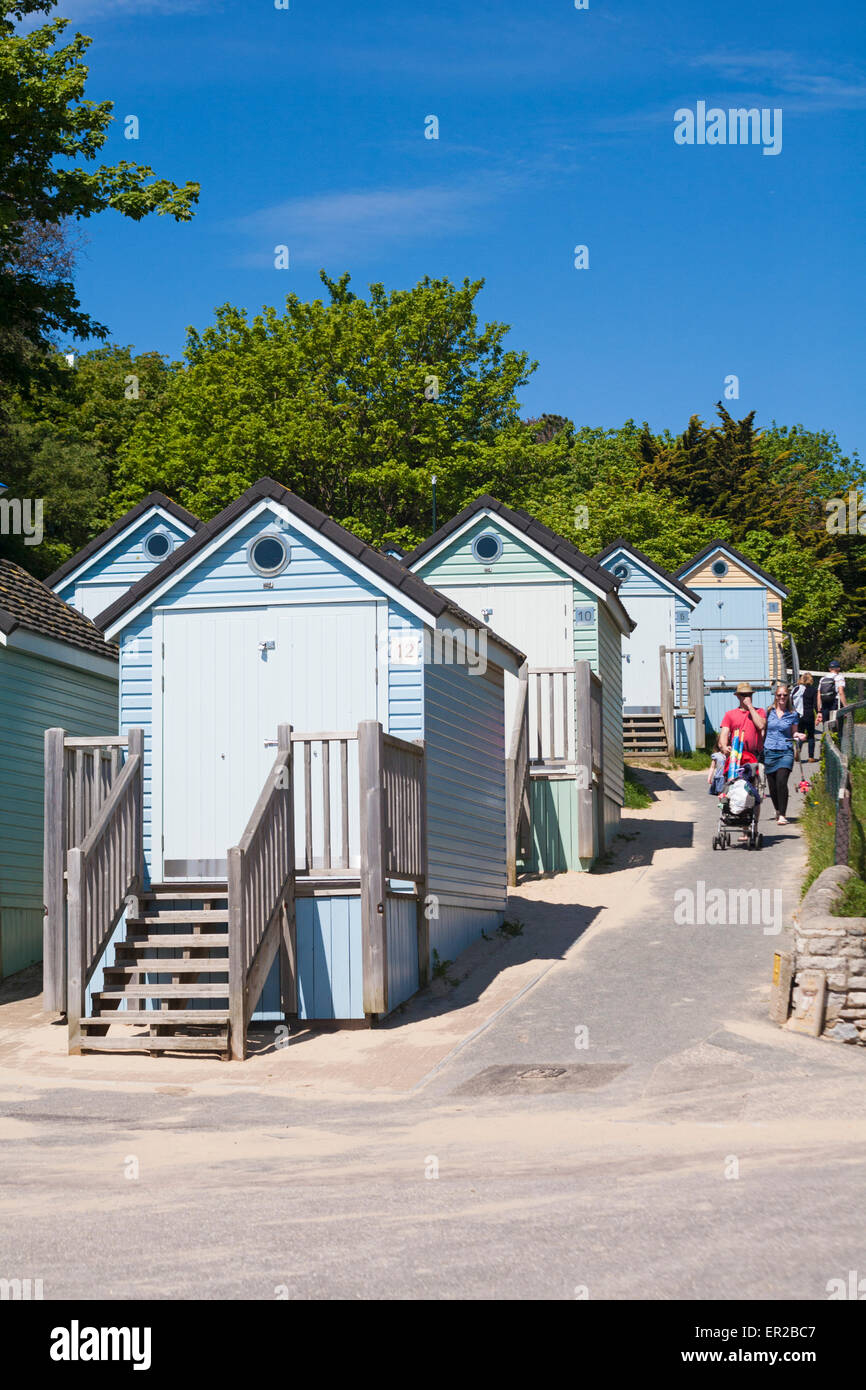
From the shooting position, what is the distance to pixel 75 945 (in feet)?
40.2

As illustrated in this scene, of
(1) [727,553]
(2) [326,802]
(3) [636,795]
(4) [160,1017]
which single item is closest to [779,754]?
(3) [636,795]

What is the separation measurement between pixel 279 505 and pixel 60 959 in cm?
467

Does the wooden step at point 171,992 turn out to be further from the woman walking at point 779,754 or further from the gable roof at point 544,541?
the woman walking at point 779,754

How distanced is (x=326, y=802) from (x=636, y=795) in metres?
12.8

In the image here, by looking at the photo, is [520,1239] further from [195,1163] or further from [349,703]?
[349,703]

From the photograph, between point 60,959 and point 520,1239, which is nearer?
point 520,1239

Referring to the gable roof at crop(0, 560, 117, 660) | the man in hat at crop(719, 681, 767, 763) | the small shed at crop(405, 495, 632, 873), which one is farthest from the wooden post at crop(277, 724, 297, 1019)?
the man in hat at crop(719, 681, 767, 763)

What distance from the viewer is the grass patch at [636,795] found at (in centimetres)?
2467

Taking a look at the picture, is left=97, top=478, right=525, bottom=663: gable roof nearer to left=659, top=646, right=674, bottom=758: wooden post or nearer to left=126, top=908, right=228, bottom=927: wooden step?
left=126, top=908, right=228, bottom=927: wooden step

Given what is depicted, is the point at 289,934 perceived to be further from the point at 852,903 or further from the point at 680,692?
the point at 680,692

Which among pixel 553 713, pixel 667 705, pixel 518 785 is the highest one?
pixel 667 705

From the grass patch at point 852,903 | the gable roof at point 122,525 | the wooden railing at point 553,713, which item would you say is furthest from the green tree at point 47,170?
the grass patch at point 852,903
